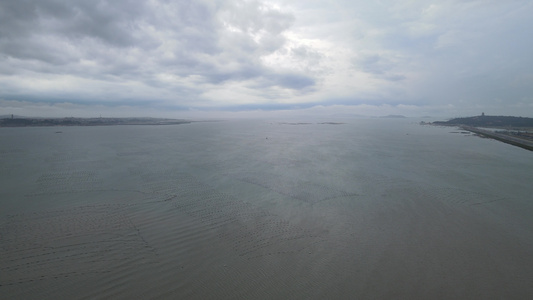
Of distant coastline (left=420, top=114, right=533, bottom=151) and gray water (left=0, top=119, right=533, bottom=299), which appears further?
distant coastline (left=420, top=114, right=533, bottom=151)

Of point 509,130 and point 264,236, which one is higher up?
point 509,130

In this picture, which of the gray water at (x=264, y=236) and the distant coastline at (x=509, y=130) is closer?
the gray water at (x=264, y=236)

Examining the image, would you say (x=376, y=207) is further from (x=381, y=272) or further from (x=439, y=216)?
(x=381, y=272)

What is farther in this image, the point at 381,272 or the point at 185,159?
the point at 185,159

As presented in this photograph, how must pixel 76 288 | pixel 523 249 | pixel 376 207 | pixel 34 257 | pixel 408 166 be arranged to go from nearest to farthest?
pixel 76 288 → pixel 34 257 → pixel 523 249 → pixel 376 207 → pixel 408 166

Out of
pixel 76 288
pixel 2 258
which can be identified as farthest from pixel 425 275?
pixel 2 258

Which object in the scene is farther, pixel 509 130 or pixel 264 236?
pixel 509 130

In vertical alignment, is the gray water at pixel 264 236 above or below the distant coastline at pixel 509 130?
below

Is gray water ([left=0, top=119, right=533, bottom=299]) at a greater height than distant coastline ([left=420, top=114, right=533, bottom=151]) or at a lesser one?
lesser
